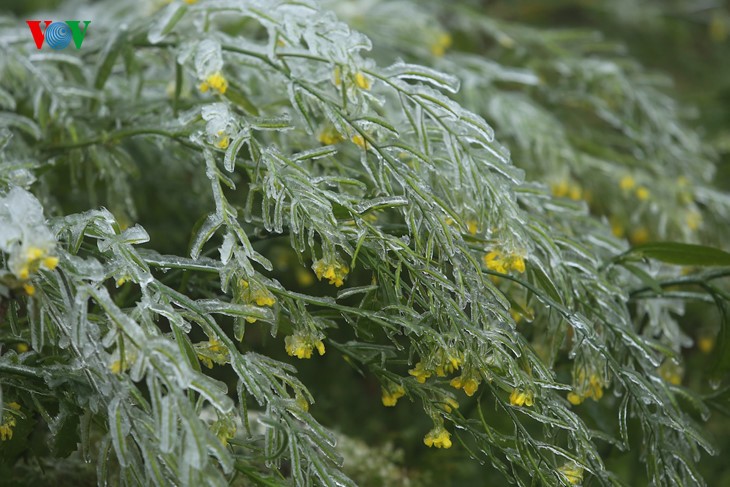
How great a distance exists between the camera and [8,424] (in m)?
0.90

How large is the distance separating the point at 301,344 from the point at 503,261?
0.28 m

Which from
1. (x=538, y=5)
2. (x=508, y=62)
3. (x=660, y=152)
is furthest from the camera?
(x=538, y=5)

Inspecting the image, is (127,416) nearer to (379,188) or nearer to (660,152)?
(379,188)

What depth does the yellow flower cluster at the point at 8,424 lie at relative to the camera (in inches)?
35.2

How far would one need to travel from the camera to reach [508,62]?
88.7 inches

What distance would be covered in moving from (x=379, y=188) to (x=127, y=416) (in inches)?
16.9

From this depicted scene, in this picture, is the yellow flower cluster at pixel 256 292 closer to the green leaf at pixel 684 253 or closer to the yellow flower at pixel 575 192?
the green leaf at pixel 684 253

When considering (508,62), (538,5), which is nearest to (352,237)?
(508,62)

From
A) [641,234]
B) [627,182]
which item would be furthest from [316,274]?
[641,234]

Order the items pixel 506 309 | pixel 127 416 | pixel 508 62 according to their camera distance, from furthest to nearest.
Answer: pixel 508 62 → pixel 506 309 → pixel 127 416

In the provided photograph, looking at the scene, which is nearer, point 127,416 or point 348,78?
point 127,416

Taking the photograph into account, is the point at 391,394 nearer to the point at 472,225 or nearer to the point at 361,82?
the point at 472,225

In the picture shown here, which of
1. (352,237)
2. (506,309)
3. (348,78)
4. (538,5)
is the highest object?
(348,78)

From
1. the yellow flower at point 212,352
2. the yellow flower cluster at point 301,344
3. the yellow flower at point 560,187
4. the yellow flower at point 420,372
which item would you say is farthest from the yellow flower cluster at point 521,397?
the yellow flower at point 560,187
